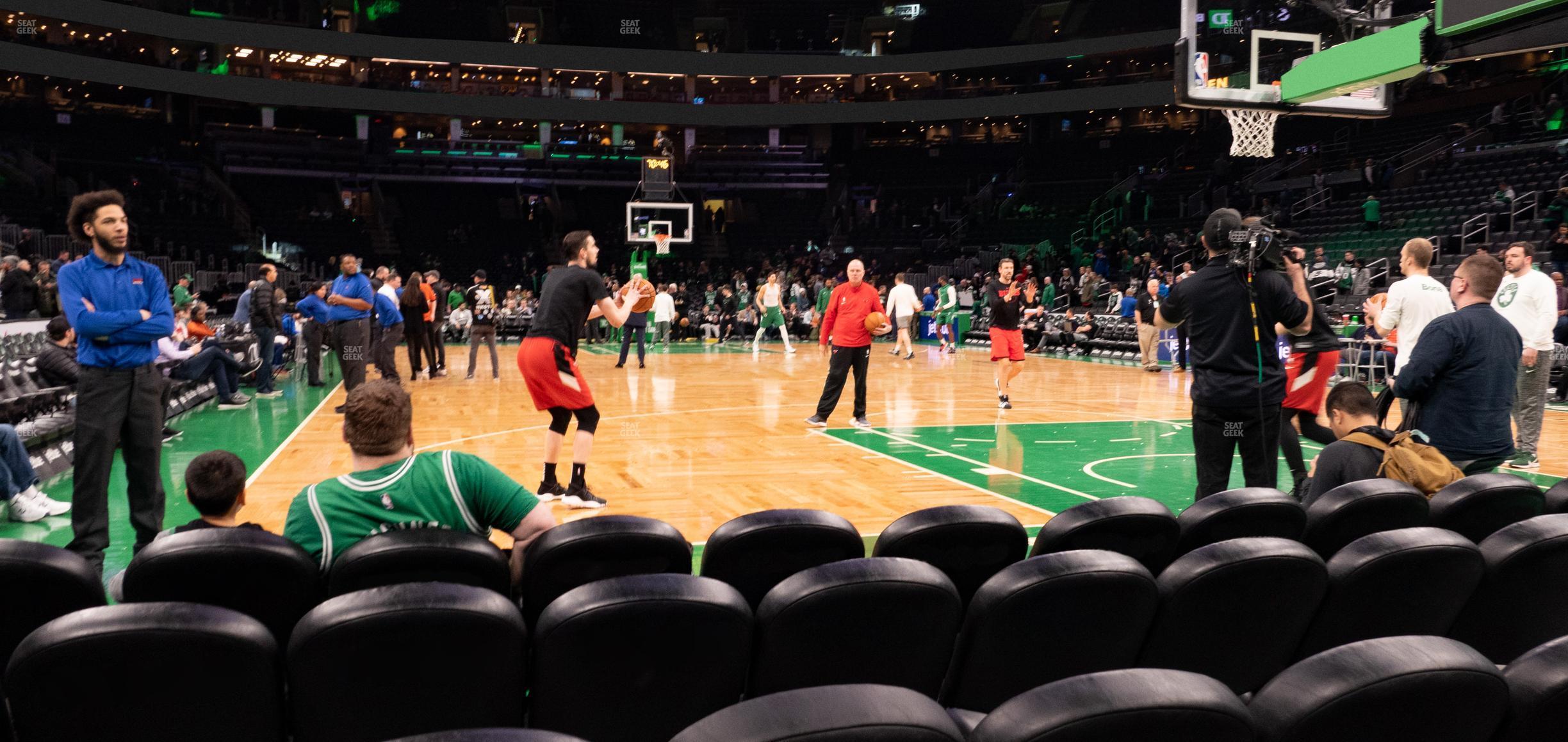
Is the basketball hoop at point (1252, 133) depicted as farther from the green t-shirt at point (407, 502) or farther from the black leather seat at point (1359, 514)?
the green t-shirt at point (407, 502)

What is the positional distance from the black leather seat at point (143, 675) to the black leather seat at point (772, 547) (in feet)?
3.47

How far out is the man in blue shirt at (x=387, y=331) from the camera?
13.2 m

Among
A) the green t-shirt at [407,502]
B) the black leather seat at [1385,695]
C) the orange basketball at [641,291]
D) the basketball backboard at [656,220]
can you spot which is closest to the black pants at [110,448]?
the green t-shirt at [407,502]

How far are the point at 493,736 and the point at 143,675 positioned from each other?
0.97 meters

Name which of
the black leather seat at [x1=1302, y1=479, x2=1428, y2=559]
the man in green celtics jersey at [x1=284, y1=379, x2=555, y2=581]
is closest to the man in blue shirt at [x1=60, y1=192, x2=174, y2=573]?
the man in green celtics jersey at [x1=284, y1=379, x2=555, y2=581]

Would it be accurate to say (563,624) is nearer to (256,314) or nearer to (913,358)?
(256,314)

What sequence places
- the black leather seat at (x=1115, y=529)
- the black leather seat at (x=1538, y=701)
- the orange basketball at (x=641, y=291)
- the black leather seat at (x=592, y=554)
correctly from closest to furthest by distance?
the black leather seat at (x=1538, y=701), the black leather seat at (x=592, y=554), the black leather seat at (x=1115, y=529), the orange basketball at (x=641, y=291)

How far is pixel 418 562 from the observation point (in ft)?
7.75

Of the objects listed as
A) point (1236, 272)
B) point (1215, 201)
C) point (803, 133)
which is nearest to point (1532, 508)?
point (1236, 272)

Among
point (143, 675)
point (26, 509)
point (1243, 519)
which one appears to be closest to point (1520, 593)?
point (1243, 519)

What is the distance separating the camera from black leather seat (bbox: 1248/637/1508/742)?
4.47 ft

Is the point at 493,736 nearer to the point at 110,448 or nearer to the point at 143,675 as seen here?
the point at 143,675

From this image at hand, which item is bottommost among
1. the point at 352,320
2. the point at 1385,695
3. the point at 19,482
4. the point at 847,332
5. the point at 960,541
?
the point at 19,482

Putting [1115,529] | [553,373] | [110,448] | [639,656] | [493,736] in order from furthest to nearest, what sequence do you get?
1. [553,373]
2. [110,448]
3. [1115,529]
4. [639,656]
5. [493,736]
